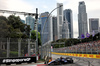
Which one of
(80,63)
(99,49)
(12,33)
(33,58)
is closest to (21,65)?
(33,58)

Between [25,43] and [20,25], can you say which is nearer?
[25,43]

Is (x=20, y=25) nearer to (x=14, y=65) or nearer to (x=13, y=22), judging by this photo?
(x=13, y=22)

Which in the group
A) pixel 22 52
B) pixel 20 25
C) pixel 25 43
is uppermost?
pixel 20 25

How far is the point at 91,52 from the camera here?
30250mm

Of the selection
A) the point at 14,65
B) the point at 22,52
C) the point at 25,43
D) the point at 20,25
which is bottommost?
the point at 14,65

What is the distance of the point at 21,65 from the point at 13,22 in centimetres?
2858

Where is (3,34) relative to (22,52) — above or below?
above

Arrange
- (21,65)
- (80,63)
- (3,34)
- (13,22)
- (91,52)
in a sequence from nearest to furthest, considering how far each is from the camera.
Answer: (80,63) < (21,65) < (91,52) < (3,34) < (13,22)

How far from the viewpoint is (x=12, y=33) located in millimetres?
38438

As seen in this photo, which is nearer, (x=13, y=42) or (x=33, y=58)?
(x=13, y=42)

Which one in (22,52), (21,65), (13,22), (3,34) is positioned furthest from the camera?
(13,22)

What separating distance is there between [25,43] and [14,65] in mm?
3947

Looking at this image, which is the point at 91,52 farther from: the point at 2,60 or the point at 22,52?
the point at 2,60

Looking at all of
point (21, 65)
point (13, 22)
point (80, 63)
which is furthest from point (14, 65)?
point (13, 22)
